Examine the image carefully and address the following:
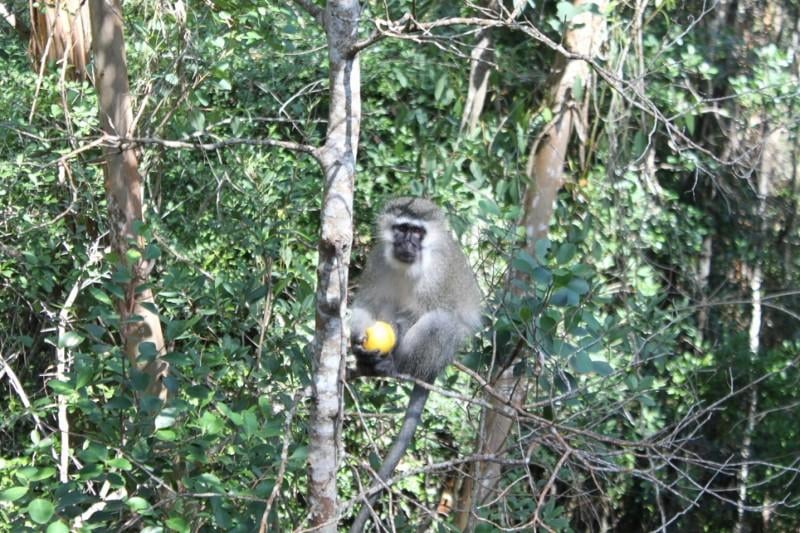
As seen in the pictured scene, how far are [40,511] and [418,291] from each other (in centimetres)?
Result: 220

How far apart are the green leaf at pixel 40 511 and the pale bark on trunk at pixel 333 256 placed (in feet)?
2.56

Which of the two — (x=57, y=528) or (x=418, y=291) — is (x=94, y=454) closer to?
(x=57, y=528)

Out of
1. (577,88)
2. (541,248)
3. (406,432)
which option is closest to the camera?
→ (541,248)

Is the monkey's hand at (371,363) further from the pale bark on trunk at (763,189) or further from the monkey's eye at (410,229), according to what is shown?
the pale bark on trunk at (763,189)

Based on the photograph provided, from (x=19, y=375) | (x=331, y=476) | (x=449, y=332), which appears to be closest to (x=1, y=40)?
(x=19, y=375)

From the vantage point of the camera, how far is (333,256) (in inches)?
111

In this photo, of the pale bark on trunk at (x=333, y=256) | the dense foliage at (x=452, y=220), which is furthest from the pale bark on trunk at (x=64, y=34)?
the pale bark on trunk at (x=333, y=256)

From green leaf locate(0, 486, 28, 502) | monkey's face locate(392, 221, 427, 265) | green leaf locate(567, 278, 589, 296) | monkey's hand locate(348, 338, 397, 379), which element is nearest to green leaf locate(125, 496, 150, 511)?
green leaf locate(0, 486, 28, 502)

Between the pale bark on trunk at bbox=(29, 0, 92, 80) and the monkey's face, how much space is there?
2.55 m

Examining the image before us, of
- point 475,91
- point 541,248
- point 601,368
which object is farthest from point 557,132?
point 601,368

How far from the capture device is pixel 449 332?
14.8ft

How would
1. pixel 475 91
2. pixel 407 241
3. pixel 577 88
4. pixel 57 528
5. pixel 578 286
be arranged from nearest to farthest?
pixel 57 528 → pixel 578 286 → pixel 407 241 → pixel 577 88 → pixel 475 91

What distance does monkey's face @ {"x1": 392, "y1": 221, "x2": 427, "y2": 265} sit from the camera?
4664 millimetres

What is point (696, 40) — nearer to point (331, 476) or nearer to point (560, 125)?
point (560, 125)
